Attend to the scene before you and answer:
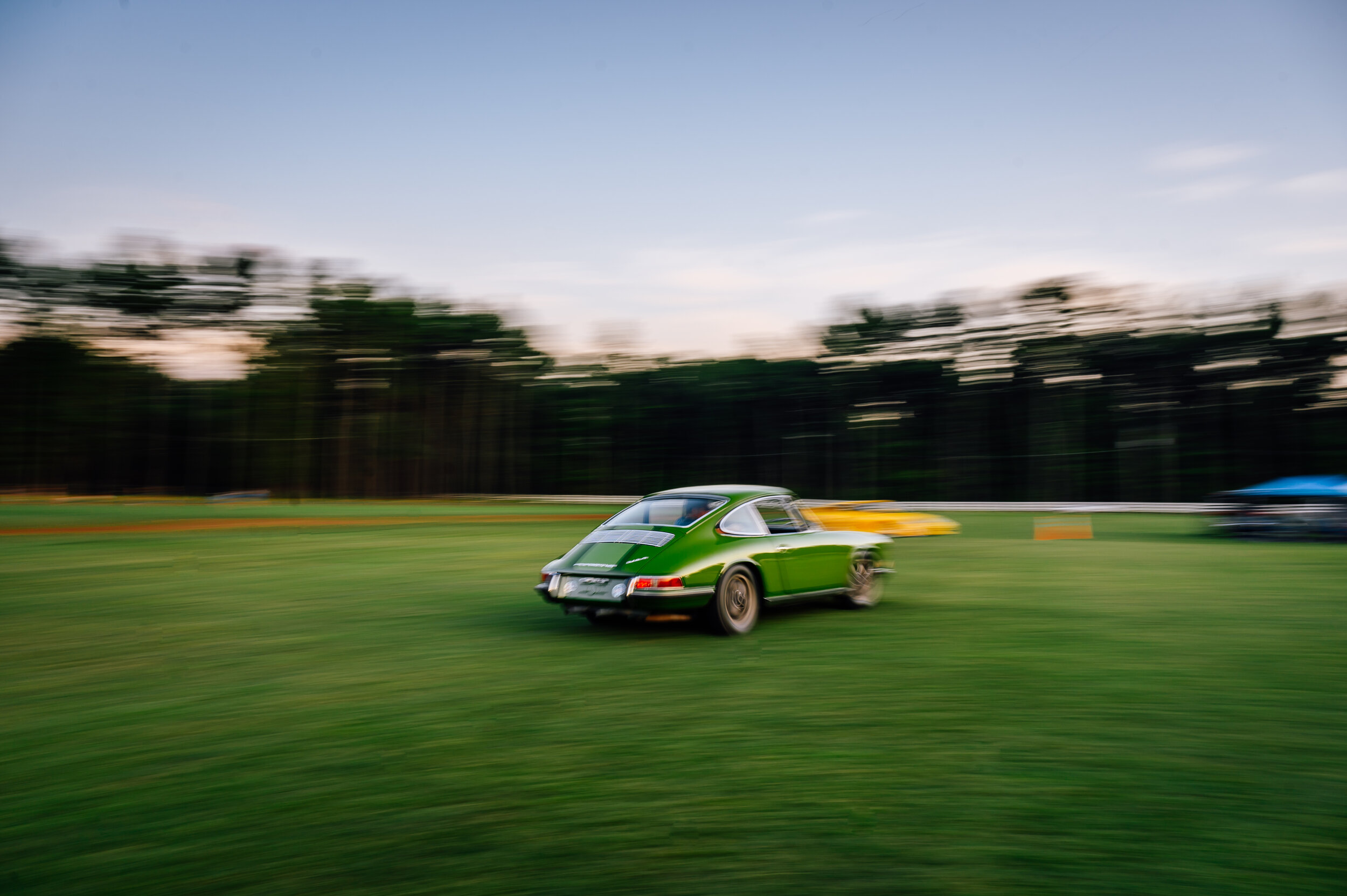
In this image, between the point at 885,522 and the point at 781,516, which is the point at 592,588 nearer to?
the point at 781,516

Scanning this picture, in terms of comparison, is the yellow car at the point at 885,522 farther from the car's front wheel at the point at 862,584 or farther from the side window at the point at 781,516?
the side window at the point at 781,516

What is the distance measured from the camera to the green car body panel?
8688 millimetres

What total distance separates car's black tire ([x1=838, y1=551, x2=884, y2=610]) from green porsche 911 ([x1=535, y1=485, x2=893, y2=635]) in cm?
9

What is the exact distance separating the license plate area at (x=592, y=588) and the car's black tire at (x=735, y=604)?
3.04 ft

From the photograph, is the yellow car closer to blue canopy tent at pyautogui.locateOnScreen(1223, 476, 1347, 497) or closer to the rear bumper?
blue canopy tent at pyautogui.locateOnScreen(1223, 476, 1347, 497)

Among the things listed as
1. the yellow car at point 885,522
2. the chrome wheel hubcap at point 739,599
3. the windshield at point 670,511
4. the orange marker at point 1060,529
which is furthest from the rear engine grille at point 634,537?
the orange marker at point 1060,529

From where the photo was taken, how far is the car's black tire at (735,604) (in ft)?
29.7

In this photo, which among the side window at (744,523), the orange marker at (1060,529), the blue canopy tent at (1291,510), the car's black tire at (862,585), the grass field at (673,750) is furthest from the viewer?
the orange marker at (1060,529)

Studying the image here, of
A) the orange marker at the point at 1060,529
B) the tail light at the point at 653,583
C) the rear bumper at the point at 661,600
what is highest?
the tail light at the point at 653,583

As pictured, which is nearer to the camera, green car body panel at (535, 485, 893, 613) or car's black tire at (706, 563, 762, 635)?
green car body panel at (535, 485, 893, 613)

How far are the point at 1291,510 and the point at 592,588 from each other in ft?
63.5

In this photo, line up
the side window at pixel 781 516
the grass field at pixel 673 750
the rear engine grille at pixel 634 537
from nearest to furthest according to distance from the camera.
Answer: the grass field at pixel 673 750, the rear engine grille at pixel 634 537, the side window at pixel 781 516

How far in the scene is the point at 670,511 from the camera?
31.6 ft

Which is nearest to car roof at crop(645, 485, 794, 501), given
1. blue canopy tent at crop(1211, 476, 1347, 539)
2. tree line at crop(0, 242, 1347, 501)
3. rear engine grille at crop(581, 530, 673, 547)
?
rear engine grille at crop(581, 530, 673, 547)
